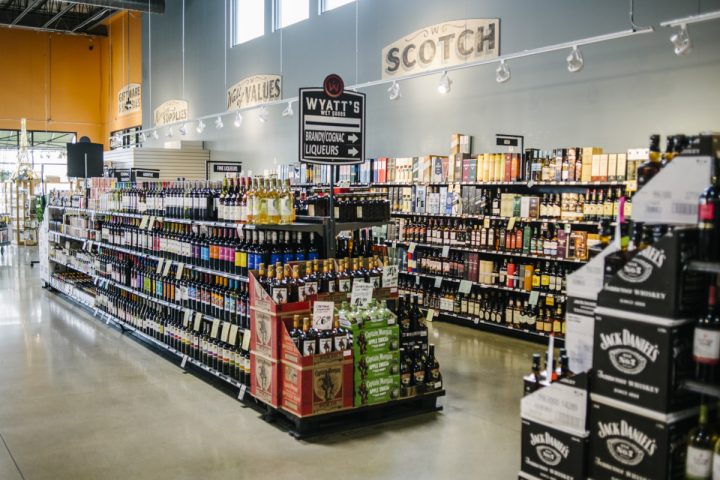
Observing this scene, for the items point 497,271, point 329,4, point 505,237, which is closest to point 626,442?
point 505,237

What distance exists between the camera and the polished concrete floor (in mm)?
4469

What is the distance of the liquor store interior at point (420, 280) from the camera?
118 inches

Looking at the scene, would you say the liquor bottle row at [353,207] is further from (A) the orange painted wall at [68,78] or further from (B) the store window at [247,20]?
(A) the orange painted wall at [68,78]

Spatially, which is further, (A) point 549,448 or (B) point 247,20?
(B) point 247,20

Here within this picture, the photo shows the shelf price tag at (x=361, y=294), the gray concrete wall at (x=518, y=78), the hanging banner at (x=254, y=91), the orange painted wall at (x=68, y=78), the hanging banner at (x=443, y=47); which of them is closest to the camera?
the shelf price tag at (x=361, y=294)

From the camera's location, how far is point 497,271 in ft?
→ 28.6

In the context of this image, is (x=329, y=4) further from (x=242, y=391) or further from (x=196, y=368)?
(x=242, y=391)

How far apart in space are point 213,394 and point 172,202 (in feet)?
7.50

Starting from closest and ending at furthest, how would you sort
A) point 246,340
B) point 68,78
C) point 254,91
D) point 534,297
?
1. point 246,340
2. point 534,297
3. point 254,91
4. point 68,78

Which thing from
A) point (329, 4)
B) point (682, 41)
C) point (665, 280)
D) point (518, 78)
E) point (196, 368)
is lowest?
point (196, 368)

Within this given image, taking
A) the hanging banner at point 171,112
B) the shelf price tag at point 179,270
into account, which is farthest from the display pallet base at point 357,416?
the hanging banner at point 171,112

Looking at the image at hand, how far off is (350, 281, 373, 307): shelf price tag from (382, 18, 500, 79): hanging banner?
524 centimetres

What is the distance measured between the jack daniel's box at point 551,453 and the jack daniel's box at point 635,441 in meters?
0.05

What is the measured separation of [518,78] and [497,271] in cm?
257
